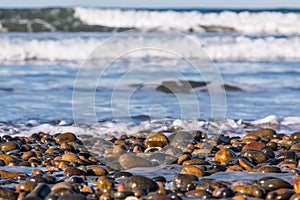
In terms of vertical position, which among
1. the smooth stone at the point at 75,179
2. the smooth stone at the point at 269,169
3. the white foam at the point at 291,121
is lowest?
the smooth stone at the point at 75,179

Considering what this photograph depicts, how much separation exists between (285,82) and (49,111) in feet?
13.8

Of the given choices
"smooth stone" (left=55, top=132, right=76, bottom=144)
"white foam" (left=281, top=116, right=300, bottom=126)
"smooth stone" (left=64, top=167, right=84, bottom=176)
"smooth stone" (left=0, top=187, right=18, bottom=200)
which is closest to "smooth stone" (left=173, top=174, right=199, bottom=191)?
"smooth stone" (left=64, top=167, right=84, bottom=176)

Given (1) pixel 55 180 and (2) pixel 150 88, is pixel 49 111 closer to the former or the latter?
(2) pixel 150 88

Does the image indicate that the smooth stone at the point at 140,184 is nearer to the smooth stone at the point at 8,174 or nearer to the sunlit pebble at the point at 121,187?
the sunlit pebble at the point at 121,187

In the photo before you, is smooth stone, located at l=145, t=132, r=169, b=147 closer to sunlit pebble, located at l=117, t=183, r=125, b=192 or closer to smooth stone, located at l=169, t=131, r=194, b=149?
smooth stone, located at l=169, t=131, r=194, b=149

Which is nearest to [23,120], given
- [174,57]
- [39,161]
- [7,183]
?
[39,161]

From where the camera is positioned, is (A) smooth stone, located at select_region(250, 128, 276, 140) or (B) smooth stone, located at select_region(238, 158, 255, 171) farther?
(A) smooth stone, located at select_region(250, 128, 276, 140)

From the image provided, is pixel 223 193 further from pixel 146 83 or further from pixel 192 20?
pixel 192 20

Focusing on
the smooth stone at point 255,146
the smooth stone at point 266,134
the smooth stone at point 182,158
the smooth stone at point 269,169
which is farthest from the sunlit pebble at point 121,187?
the smooth stone at point 266,134

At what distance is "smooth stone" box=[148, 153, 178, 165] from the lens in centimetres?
427

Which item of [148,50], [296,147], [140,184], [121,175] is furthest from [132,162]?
[148,50]

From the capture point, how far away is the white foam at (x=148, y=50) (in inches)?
596

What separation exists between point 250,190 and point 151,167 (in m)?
0.93

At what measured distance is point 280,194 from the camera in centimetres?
326
